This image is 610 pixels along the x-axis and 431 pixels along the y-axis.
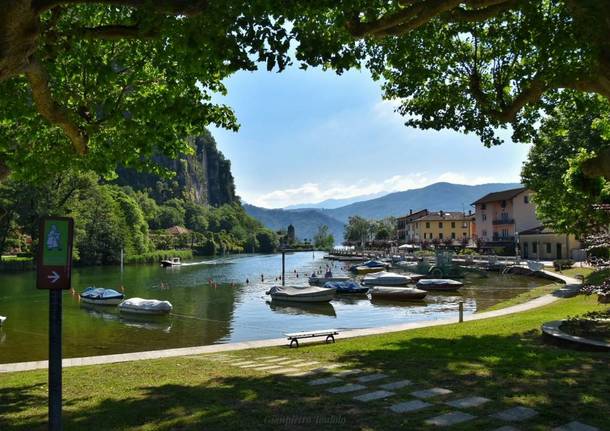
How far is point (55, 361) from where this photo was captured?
6.00 metres

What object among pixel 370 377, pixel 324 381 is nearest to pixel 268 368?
pixel 324 381

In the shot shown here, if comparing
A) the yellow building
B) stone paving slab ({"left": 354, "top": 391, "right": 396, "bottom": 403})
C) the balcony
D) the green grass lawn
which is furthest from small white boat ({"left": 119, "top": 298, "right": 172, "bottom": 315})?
the yellow building

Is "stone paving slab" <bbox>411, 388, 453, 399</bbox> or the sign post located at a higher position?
the sign post

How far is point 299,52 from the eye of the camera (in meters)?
8.61

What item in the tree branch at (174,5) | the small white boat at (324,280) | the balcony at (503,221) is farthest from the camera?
the balcony at (503,221)

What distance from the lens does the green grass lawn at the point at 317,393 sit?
704 centimetres

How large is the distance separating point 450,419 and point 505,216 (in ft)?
330

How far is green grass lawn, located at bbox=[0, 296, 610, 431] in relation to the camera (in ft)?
23.1

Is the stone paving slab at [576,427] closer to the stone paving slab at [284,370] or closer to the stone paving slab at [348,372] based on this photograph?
the stone paving slab at [348,372]

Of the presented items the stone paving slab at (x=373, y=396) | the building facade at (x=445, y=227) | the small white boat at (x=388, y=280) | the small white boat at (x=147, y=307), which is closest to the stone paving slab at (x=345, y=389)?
the stone paving slab at (x=373, y=396)

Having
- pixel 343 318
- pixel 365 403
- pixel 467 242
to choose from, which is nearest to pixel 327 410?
pixel 365 403

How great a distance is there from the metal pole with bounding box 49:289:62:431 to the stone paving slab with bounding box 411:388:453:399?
5327 mm

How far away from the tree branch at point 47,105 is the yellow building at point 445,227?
408 feet

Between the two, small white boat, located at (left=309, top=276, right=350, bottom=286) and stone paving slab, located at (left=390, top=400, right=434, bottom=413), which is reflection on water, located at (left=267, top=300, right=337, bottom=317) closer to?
small white boat, located at (left=309, top=276, right=350, bottom=286)
